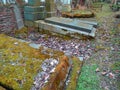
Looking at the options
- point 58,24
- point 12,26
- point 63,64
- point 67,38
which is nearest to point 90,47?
point 67,38

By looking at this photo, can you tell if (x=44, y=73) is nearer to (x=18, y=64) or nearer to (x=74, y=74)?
(x=18, y=64)

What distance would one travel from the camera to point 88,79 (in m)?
3.23

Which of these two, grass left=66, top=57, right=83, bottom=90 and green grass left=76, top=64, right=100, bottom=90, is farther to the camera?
green grass left=76, top=64, right=100, bottom=90

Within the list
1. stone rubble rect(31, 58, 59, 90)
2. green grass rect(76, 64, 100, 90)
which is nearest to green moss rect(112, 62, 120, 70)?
green grass rect(76, 64, 100, 90)

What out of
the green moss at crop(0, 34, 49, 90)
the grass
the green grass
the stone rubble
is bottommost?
the green grass

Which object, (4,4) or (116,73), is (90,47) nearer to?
(116,73)

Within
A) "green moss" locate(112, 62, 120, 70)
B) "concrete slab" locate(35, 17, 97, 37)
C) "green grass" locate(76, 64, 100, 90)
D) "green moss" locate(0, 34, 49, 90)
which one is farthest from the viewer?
"concrete slab" locate(35, 17, 97, 37)

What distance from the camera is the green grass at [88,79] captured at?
9.82 feet

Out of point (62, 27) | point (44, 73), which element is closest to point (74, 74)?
point (44, 73)

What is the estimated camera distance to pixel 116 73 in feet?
11.4

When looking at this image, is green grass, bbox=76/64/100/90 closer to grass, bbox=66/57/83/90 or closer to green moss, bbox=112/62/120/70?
grass, bbox=66/57/83/90

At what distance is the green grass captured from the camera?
2.99 m

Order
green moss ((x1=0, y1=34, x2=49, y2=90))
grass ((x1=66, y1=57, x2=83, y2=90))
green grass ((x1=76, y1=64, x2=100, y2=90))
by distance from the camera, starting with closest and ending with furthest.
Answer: green moss ((x1=0, y1=34, x2=49, y2=90)), grass ((x1=66, y1=57, x2=83, y2=90)), green grass ((x1=76, y1=64, x2=100, y2=90))

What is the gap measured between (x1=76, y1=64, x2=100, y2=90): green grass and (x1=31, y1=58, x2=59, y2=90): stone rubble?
675mm
